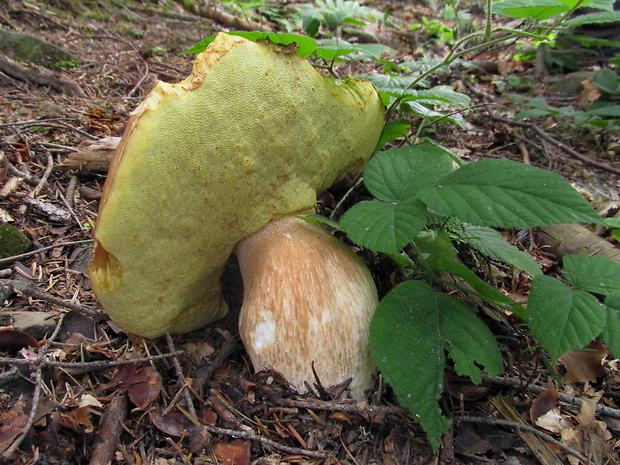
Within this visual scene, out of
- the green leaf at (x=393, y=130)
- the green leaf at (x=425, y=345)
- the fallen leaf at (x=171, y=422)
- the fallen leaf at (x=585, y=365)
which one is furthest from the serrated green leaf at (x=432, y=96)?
the fallen leaf at (x=171, y=422)


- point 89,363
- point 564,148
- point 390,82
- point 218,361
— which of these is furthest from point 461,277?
point 564,148

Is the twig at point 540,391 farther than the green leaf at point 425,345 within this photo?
Yes

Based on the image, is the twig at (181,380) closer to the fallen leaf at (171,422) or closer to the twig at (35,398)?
the fallen leaf at (171,422)

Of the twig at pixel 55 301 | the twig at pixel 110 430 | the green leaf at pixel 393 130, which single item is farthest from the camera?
the green leaf at pixel 393 130

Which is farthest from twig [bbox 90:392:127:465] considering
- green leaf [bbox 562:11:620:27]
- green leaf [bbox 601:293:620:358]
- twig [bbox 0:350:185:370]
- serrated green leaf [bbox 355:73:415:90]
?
green leaf [bbox 562:11:620:27]

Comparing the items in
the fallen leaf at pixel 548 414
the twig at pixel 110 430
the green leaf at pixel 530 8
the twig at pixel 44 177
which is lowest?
the twig at pixel 110 430

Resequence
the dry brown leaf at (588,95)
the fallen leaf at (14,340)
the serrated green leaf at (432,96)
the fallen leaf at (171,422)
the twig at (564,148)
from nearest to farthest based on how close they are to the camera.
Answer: the fallen leaf at (171,422) < the fallen leaf at (14,340) < the serrated green leaf at (432,96) < the twig at (564,148) < the dry brown leaf at (588,95)

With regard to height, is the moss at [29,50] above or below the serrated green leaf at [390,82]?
below

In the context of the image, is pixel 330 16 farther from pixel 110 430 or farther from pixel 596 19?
pixel 110 430
